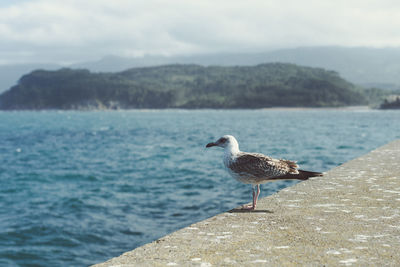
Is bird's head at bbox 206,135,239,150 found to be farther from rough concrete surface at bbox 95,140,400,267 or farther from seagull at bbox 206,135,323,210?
rough concrete surface at bbox 95,140,400,267

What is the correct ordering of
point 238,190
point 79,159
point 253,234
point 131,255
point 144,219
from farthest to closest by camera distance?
point 79,159, point 238,190, point 144,219, point 253,234, point 131,255

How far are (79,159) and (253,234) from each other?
36.4 m

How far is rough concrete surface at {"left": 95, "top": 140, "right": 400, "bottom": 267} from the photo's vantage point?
4.81 meters

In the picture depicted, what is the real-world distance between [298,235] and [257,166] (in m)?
1.53

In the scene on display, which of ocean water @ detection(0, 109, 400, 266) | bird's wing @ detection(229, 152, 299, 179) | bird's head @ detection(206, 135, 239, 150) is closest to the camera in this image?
bird's wing @ detection(229, 152, 299, 179)

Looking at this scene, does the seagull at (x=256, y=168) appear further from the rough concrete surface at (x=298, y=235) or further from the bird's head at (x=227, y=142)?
the rough concrete surface at (x=298, y=235)

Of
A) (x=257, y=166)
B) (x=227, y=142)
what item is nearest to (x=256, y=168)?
(x=257, y=166)

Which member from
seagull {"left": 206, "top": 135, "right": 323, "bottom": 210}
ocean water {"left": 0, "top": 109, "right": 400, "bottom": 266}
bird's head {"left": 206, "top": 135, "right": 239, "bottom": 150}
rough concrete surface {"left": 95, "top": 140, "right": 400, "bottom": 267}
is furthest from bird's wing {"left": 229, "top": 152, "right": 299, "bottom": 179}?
ocean water {"left": 0, "top": 109, "right": 400, "bottom": 266}

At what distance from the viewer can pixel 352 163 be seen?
12.2 metres

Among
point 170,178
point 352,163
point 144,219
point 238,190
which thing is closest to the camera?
point 352,163

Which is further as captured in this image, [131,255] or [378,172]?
[378,172]

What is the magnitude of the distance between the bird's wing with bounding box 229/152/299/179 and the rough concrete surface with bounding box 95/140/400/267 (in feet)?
2.17

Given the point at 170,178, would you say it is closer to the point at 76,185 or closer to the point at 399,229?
the point at 76,185

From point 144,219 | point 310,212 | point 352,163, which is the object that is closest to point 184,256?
point 310,212
